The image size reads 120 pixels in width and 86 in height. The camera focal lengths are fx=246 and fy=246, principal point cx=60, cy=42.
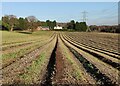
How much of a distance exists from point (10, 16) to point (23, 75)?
11764 centimetres

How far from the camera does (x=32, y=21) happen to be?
→ 110188 millimetres

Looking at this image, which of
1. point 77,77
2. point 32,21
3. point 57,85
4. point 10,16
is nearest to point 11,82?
point 57,85

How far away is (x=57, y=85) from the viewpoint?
398 inches

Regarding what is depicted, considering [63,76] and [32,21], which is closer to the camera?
[63,76]

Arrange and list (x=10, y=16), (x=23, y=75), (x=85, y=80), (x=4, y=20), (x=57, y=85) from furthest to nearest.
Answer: (x=10, y=16)
(x=4, y=20)
(x=23, y=75)
(x=85, y=80)
(x=57, y=85)

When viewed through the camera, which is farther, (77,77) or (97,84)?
(77,77)

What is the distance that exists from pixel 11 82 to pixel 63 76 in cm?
255

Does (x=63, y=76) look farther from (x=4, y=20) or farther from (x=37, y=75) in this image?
(x=4, y=20)

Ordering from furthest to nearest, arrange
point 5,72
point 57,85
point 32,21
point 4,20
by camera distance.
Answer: point 4,20, point 32,21, point 5,72, point 57,85

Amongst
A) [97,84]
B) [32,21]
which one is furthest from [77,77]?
[32,21]

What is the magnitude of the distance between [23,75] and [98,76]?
3731mm

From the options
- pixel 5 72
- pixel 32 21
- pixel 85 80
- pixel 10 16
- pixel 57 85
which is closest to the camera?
pixel 57 85

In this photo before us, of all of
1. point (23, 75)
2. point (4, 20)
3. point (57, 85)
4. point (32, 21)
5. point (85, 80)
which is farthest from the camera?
point (4, 20)

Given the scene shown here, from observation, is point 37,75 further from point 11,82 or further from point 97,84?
point 97,84
